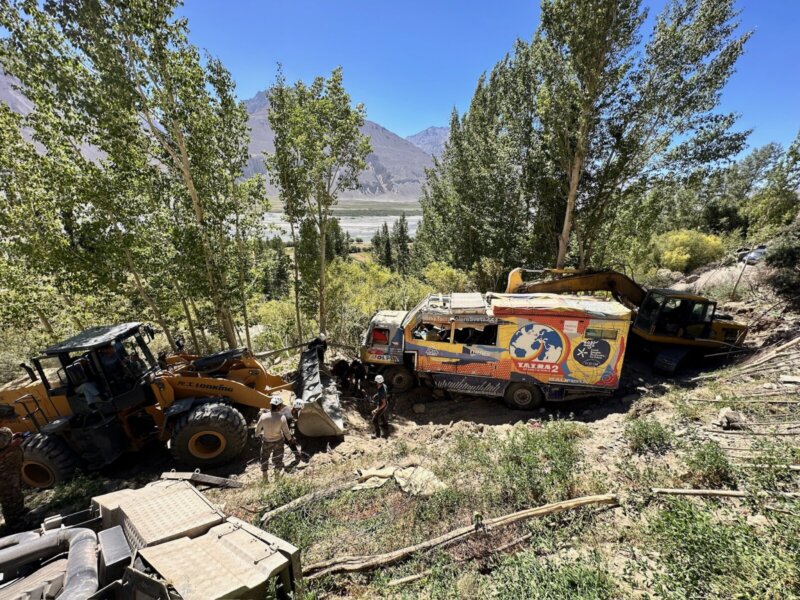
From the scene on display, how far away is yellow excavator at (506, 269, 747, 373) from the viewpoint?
981cm

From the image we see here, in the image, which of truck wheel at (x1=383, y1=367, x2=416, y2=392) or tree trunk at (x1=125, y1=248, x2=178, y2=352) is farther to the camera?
tree trunk at (x1=125, y1=248, x2=178, y2=352)

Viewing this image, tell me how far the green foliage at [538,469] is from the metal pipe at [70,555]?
411 cm

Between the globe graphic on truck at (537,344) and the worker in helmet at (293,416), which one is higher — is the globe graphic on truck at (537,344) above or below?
above

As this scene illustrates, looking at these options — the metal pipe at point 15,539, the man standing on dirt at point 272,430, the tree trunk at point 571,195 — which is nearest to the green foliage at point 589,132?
the tree trunk at point 571,195

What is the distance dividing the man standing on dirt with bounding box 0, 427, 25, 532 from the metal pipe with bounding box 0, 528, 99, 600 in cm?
246

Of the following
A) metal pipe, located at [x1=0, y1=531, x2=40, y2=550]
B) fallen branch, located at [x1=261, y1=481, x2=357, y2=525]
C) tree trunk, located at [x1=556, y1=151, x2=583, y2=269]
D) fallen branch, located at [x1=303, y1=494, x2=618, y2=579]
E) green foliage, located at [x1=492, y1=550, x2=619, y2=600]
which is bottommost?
fallen branch, located at [x1=261, y1=481, x2=357, y2=525]

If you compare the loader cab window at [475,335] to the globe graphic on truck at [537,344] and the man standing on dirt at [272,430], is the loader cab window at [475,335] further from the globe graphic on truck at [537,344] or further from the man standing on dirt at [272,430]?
the man standing on dirt at [272,430]

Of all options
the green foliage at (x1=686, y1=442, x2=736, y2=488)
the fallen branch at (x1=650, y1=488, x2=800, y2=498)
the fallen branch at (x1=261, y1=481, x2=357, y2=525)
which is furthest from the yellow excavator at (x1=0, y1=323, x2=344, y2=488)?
the green foliage at (x1=686, y1=442, x2=736, y2=488)

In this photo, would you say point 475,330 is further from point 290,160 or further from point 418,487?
point 290,160

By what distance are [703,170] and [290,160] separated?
13.5m

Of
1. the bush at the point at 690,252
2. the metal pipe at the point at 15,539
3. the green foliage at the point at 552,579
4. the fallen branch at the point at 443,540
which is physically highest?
the bush at the point at 690,252

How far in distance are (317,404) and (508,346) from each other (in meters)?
4.53

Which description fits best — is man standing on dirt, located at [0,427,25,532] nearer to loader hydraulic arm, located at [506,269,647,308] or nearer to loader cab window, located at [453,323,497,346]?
loader cab window, located at [453,323,497,346]

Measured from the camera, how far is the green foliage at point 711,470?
4.21 m
